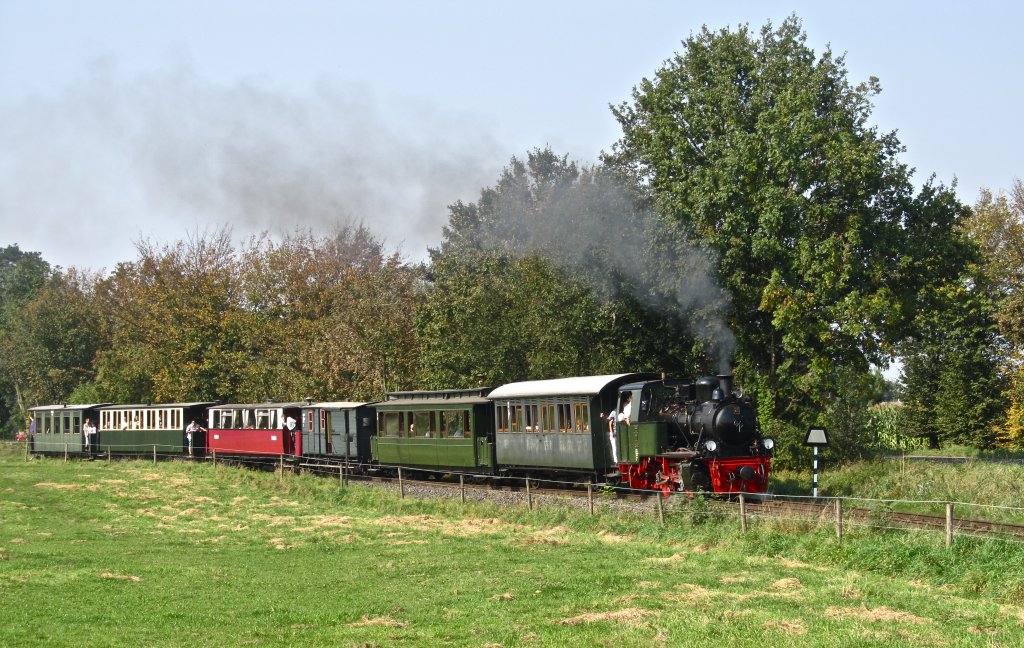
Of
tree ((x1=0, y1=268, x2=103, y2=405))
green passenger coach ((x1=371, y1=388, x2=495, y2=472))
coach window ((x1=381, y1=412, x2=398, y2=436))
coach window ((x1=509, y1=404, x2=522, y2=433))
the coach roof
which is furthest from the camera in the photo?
tree ((x1=0, y1=268, x2=103, y2=405))

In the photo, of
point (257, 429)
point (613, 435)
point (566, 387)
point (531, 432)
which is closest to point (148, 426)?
point (257, 429)

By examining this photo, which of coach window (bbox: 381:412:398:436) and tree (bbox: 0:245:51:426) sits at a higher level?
tree (bbox: 0:245:51:426)

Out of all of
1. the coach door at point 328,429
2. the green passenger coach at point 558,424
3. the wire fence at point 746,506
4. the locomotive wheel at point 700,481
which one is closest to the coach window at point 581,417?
the green passenger coach at point 558,424

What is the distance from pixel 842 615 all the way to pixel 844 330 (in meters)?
21.8

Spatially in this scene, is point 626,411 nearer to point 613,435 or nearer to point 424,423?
point 613,435

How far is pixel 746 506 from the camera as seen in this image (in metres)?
21.2

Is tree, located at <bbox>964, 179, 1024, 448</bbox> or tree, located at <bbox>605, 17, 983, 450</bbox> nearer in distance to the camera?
tree, located at <bbox>605, 17, 983, 450</bbox>

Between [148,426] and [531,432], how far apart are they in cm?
2817

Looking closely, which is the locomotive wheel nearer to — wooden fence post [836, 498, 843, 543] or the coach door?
wooden fence post [836, 498, 843, 543]

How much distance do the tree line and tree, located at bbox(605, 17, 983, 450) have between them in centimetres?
8

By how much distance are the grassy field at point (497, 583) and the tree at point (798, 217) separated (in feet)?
45.0

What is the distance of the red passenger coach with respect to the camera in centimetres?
4222

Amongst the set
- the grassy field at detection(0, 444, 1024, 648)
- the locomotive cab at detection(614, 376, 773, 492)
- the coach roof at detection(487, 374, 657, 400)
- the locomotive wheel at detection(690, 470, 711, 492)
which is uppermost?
the coach roof at detection(487, 374, 657, 400)

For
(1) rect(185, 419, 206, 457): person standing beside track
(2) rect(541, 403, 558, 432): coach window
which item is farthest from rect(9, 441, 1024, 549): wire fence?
(1) rect(185, 419, 206, 457): person standing beside track
